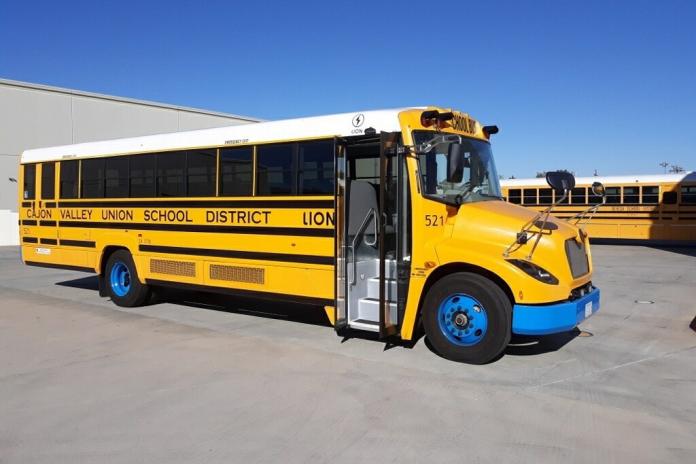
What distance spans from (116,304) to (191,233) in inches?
84.6

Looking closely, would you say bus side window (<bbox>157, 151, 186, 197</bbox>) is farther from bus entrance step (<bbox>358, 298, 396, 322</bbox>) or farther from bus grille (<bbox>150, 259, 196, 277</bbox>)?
bus entrance step (<bbox>358, 298, 396, 322</bbox>)

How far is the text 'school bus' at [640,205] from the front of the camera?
62.8 ft

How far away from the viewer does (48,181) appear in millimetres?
9734

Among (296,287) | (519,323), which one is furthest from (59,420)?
(519,323)

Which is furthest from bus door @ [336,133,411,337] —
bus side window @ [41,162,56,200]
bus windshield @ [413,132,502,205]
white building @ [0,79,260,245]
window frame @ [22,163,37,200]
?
white building @ [0,79,260,245]

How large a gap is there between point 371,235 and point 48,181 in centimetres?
623

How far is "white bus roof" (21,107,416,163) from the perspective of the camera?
6.12 metres

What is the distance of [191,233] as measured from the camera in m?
7.83

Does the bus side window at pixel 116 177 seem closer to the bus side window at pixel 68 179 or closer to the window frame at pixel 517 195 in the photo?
the bus side window at pixel 68 179

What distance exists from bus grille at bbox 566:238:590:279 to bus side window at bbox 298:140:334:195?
2510mm

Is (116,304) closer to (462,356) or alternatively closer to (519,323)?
(462,356)

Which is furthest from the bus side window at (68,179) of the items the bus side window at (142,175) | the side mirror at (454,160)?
the side mirror at (454,160)

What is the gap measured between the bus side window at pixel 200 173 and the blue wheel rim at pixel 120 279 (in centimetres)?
204

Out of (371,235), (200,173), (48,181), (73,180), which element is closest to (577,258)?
(371,235)
